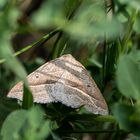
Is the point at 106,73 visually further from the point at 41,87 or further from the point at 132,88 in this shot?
the point at 132,88

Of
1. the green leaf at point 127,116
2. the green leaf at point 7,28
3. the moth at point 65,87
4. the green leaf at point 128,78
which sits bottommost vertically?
the moth at point 65,87

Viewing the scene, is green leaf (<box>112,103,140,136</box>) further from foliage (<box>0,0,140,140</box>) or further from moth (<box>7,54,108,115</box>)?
moth (<box>7,54,108,115</box>)

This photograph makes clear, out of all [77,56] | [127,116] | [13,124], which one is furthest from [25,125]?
[77,56]

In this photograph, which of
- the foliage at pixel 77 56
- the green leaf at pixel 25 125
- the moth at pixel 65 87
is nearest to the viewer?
the foliage at pixel 77 56

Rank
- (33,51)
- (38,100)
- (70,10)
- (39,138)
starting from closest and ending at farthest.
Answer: (39,138)
(38,100)
(70,10)
(33,51)

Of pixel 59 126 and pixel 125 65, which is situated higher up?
pixel 125 65

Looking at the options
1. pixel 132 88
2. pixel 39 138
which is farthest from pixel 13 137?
pixel 132 88

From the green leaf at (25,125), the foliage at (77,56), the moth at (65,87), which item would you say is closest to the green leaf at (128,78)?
the foliage at (77,56)

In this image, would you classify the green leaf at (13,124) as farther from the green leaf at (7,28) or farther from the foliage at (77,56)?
the green leaf at (7,28)
